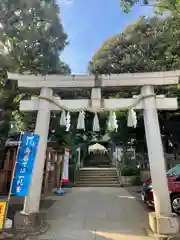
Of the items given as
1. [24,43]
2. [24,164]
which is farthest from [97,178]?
[24,43]

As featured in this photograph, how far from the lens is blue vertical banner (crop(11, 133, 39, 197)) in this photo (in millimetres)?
4699

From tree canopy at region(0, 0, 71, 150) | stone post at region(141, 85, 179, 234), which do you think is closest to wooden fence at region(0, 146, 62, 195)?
tree canopy at region(0, 0, 71, 150)

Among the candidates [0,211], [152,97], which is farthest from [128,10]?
[0,211]

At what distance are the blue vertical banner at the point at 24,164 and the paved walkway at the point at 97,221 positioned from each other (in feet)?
4.02

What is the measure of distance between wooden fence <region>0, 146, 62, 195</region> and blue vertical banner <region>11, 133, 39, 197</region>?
5690 millimetres

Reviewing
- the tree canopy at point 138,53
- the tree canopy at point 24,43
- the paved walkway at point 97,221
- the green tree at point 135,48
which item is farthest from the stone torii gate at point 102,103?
the tree canopy at point 138,53

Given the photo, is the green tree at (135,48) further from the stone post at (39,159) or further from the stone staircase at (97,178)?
the stone staircase at (97,178)

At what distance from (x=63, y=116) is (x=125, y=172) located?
10.6m

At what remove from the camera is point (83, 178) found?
1517cm

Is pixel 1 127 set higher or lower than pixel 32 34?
lower

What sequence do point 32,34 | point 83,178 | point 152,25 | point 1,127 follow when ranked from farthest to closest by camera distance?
point 83,178 < point 152,25 < point 32,34 < point 1,127

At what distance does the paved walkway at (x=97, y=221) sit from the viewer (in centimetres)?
461

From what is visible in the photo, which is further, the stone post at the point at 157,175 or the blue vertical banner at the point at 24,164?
the blue vertical banner at the point at 24,164

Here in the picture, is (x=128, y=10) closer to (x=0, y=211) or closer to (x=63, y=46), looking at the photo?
(x=63, y=46)
